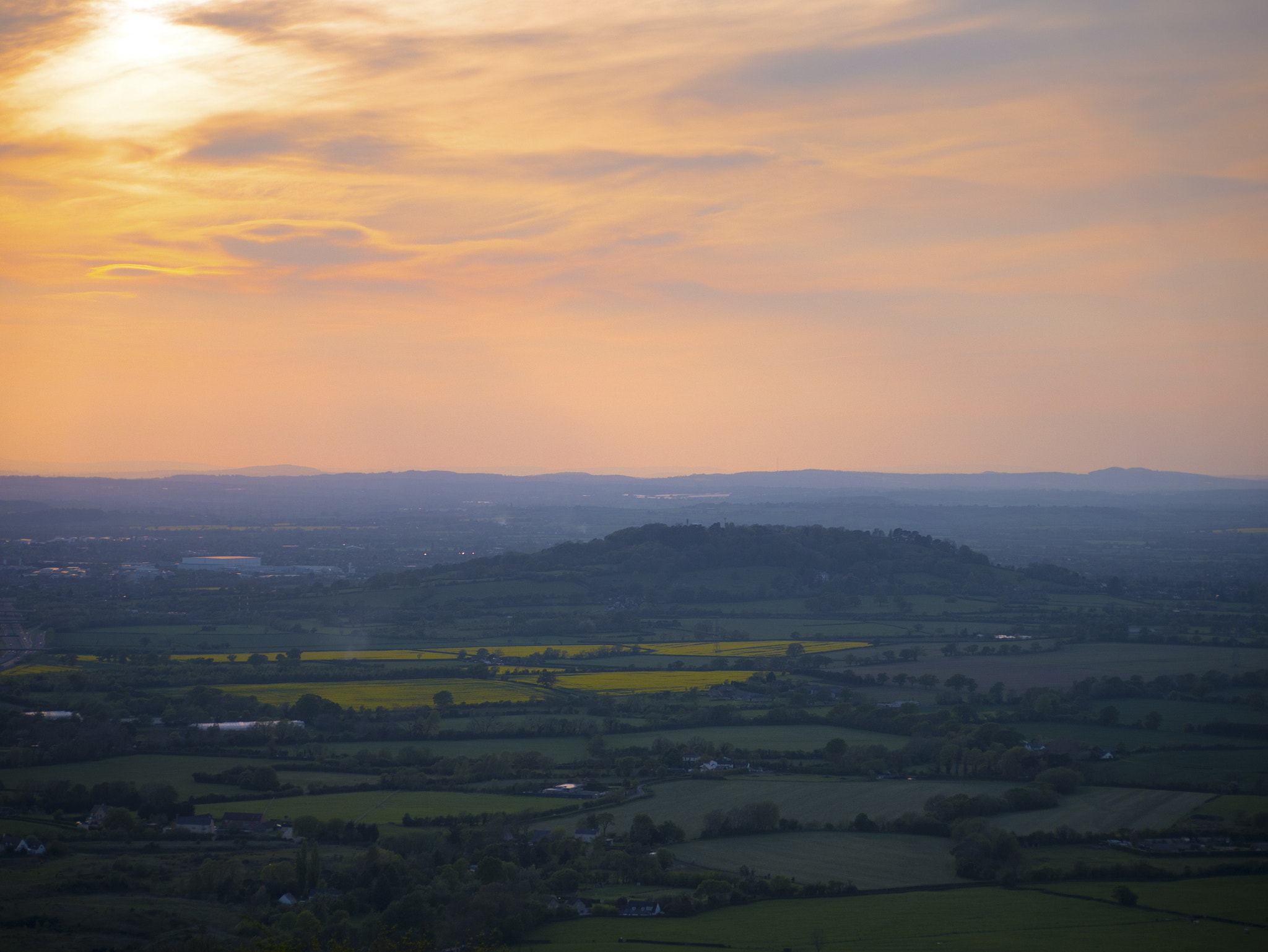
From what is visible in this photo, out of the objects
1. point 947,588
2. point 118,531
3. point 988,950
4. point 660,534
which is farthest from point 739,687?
point 118,531

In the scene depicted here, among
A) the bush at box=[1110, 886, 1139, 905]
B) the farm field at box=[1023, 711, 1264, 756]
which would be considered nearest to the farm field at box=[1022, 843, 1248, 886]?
the bush at box=[1110, 886, 1139, 905]

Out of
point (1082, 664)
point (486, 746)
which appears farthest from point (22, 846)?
A: point (1082, 664)

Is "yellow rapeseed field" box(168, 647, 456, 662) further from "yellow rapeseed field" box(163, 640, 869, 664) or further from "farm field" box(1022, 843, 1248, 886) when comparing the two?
"farm field" box(1022, 843, 1248, 886)

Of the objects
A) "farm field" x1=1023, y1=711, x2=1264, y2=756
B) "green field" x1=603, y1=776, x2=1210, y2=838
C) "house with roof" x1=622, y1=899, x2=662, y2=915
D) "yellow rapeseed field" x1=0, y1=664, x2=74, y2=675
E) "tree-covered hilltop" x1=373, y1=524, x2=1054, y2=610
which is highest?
"tree-covered hilltop" x1=373, y1=524, x2=1054, y2=610

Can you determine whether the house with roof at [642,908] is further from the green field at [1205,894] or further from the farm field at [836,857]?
the green field at [1205,894]

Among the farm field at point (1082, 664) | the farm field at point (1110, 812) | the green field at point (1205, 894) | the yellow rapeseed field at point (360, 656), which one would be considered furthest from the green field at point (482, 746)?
the farm field at point (1082, 664)

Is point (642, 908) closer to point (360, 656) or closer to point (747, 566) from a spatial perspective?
point (360, 656)

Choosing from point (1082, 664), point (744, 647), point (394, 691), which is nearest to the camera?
point (394, 691)
